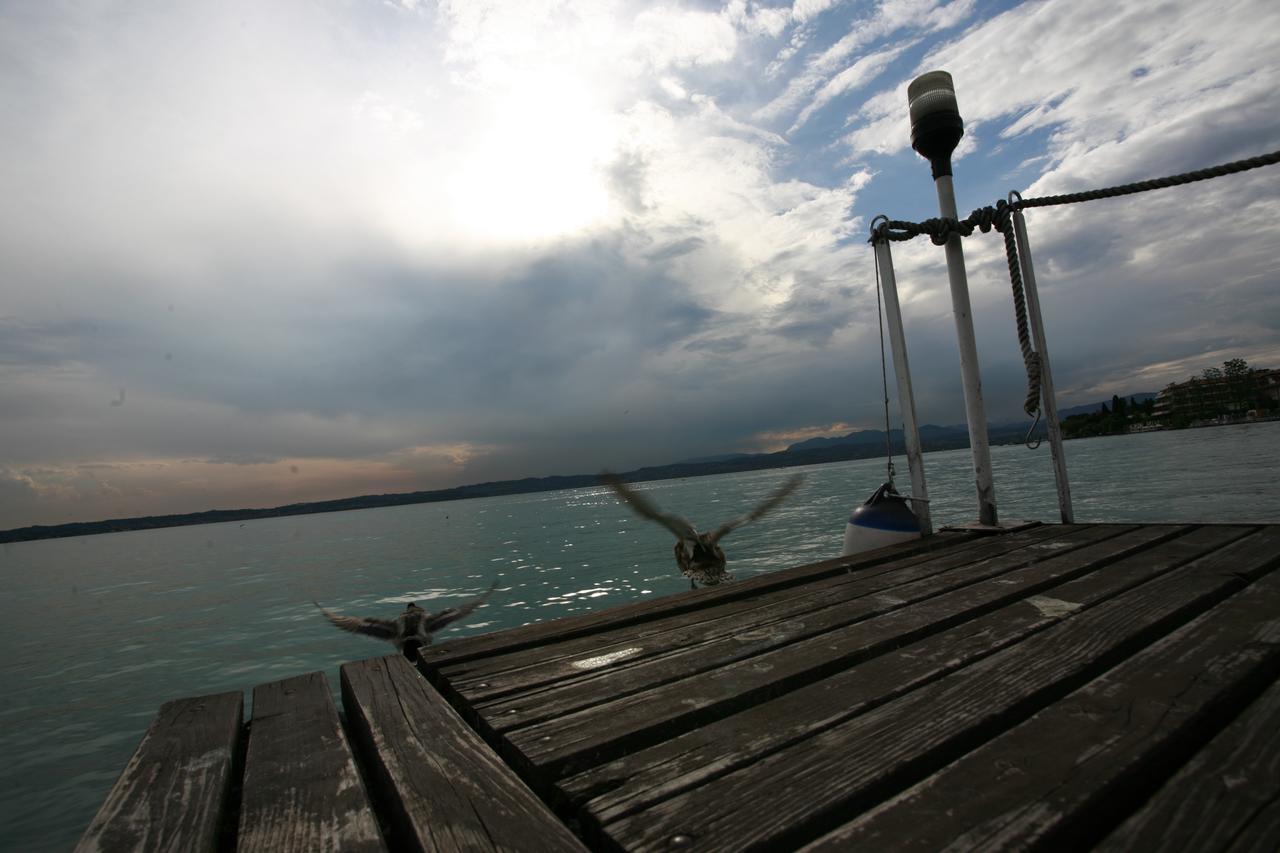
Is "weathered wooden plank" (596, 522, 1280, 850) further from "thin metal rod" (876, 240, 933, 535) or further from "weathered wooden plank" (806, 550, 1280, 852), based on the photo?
"thin metal rod" (876, 240, 933, 535)

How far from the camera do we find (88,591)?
33812 mm

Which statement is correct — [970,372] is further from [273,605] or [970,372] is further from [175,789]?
[273,605]

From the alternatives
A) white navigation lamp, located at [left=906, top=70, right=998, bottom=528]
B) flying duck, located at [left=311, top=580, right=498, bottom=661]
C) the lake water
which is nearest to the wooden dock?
flying duck, located at [left=311, top=580, right=498, bottom=661]

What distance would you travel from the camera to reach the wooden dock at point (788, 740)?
1.50 meters

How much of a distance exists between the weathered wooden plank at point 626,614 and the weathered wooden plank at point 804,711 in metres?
1.33

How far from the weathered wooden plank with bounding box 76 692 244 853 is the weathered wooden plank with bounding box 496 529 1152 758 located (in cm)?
91

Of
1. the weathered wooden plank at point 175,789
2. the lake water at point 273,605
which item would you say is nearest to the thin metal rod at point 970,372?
the weathered wooden plank at point 175,789

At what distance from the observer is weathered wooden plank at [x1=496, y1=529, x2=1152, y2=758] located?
6.84 ft

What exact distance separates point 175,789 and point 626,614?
7.91 feet

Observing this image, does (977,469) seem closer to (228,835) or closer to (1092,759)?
(1092,759)

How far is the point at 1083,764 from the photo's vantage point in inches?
64.7

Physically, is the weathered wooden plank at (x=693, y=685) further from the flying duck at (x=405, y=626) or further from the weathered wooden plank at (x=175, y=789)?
the flying duck at (x=405, y=626)

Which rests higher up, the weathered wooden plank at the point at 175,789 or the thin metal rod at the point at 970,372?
the thin metal rod at the point at 970,372

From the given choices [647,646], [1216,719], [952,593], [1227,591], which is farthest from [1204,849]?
[1227,591]
